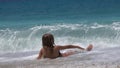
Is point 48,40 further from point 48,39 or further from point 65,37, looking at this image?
point 65,37

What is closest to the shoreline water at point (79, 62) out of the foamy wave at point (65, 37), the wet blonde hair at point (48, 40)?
the wet blonde hair at point (48, 40)

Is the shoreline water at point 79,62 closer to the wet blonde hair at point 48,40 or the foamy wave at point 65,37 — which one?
the wet blonde hair at point 48,40

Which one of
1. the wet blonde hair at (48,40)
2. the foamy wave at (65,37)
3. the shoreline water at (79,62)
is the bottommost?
the shoreline water at (79,62)

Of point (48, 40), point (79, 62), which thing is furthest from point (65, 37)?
point (79, 62)

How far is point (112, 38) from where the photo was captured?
12234 millimetres

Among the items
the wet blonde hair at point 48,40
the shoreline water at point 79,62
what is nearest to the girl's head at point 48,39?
the wet blonde hair at point 48,40

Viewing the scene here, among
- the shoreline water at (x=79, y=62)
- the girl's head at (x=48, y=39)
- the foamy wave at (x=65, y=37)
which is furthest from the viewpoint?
the foamy wave at (x=65, y=37)

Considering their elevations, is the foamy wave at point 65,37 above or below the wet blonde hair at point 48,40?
below

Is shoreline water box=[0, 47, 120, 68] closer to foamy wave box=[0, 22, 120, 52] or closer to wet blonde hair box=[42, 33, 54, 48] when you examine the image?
wet blonde hair box=[42, 33, 54, 48]

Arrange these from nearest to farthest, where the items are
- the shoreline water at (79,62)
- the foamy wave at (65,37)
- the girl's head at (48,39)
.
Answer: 1. the shoreline water at (79,62)
2. the girl's head at (48,39)
3. the foamy wave at (65,37)

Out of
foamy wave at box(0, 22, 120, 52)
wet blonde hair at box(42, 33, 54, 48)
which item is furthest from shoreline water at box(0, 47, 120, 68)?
foamy wave at box(0, 22, 120, 52)

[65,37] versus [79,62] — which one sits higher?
Answer: [65,37]

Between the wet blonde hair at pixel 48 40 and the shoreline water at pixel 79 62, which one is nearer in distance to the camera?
the shoreline water at pixel 79 62

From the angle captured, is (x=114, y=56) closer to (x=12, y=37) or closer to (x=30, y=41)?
(x=30, y=41)
